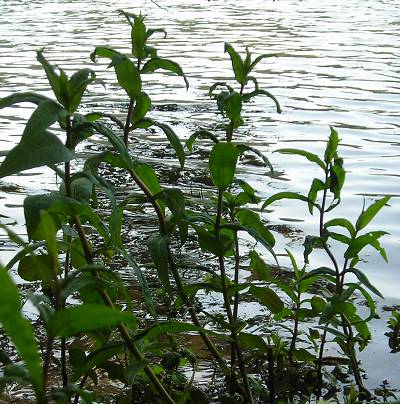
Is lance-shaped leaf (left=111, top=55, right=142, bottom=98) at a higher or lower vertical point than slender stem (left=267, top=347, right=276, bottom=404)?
higher

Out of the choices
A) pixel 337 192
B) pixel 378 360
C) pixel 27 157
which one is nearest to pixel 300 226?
pixel 378 360

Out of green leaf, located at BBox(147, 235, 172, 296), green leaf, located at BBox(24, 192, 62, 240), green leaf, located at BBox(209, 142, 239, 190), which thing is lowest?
green leaf, located at BBox(147, 235, 172, 296)

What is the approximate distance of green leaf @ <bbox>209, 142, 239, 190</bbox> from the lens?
88.2 inches

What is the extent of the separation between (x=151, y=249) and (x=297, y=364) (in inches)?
40.7

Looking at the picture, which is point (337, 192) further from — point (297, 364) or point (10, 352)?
point (10, 352)

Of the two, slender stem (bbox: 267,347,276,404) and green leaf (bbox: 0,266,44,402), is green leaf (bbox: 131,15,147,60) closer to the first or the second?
slender stem (bbox: 267,347,276,404)

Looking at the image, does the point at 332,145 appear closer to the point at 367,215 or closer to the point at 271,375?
the point at 367,215

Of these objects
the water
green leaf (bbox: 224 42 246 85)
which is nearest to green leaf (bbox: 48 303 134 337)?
green leaf (bbox: 224 42 246 85)

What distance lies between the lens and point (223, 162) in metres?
2.27

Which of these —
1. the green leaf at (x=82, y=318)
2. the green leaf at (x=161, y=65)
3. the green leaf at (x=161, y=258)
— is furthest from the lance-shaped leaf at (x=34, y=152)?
the green leaf at (x=161, y=65)

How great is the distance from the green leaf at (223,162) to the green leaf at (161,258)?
0.23 meters

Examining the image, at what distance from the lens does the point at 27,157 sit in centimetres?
163

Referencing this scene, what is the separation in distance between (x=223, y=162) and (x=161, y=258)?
1.06 feet

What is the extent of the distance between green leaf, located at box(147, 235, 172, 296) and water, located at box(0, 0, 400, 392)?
1119 millimetres
